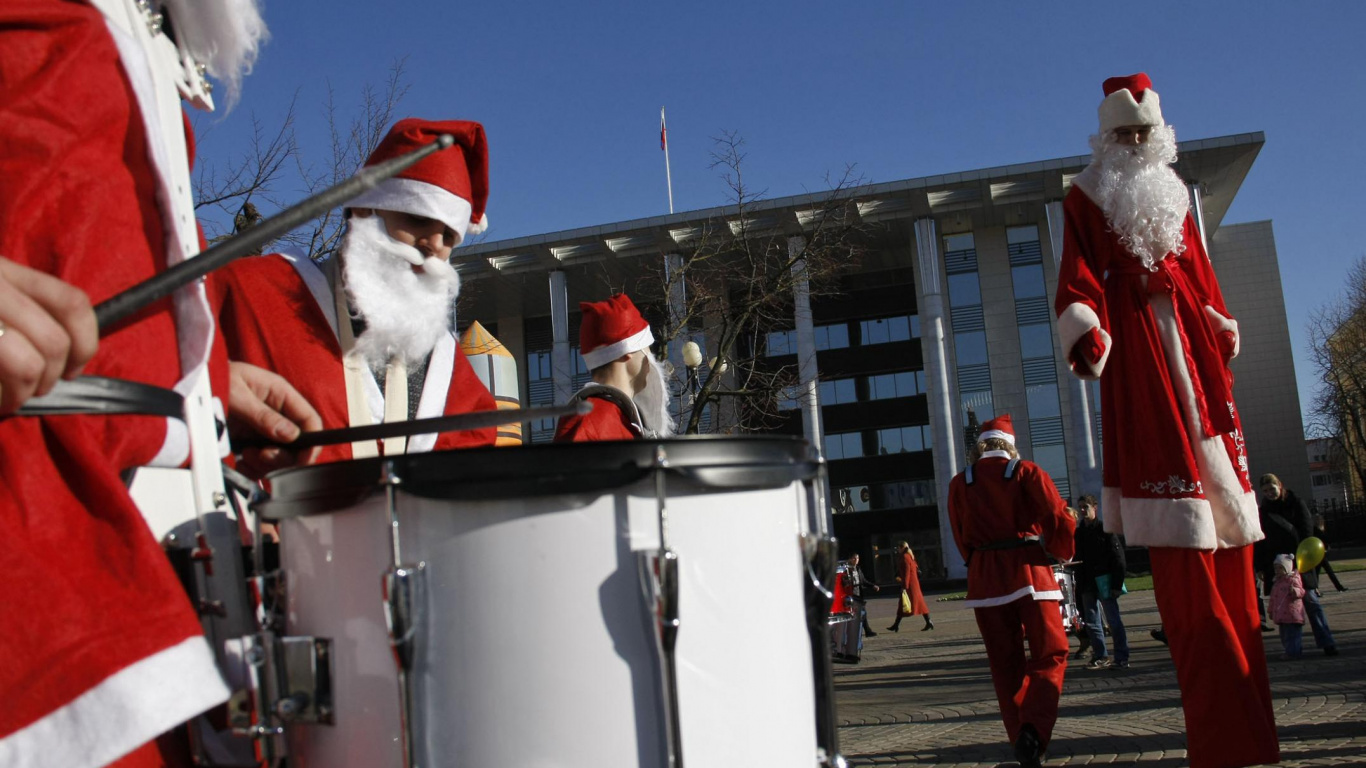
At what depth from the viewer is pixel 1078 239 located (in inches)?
158

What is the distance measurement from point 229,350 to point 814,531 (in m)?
1.51

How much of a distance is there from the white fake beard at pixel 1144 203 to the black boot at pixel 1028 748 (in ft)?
7.48

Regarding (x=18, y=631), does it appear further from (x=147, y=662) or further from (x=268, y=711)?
(x=268, y=711)

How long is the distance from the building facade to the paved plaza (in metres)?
23.7

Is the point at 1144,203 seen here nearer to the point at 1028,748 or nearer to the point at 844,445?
the point at 1028,748

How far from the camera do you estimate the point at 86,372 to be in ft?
4.04

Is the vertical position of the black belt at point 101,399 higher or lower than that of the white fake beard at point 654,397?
lower

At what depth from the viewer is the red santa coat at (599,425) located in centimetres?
411

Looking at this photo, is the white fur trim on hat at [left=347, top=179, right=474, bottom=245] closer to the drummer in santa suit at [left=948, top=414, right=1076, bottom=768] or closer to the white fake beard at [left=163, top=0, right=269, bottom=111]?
the white fake beard at [left=163, top=0, right=269, bottom=111]

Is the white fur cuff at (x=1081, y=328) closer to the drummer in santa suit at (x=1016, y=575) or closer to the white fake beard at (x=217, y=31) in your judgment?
the drummer in santa suit at (x=1016, y=575)

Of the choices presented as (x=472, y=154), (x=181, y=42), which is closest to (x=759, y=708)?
(x=181, y=42)

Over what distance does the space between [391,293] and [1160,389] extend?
243cm

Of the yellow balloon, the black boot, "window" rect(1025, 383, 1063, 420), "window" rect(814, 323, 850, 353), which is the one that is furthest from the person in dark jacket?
"window" rect(814, 323, 850, 353)

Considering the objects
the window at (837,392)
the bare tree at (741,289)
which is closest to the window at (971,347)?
the window at (837,392)
